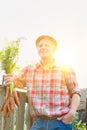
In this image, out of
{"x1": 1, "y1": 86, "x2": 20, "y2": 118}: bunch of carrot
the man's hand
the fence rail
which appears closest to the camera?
the man's hand

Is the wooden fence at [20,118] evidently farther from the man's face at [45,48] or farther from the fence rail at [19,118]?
the man's face at [45,48]

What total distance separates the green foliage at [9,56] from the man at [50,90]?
0.40 ft

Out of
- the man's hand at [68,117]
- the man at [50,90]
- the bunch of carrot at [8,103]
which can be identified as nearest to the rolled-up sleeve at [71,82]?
the man at [50,90]

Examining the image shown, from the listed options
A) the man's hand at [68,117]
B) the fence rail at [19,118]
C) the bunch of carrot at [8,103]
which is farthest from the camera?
the fence rail at [19,118]

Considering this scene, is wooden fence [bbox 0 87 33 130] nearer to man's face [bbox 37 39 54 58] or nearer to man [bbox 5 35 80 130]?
man [bbox 5 35 80 130]

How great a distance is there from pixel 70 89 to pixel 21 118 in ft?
2.38

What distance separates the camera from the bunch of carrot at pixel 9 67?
13.9ft

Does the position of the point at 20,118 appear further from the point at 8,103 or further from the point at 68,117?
the point at 68,117

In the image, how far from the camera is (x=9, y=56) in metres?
4.39

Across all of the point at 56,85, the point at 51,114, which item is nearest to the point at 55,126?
the point at 51,114

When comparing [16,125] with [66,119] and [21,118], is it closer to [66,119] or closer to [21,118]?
[21,118]

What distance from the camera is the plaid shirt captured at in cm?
415

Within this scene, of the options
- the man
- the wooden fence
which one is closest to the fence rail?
the wooden fence

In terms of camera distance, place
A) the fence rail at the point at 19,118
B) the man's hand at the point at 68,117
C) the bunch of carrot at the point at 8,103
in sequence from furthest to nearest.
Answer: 1. the fence rail at the point at 19,118
2. the bunch of carrot at the point at 8,103
3. the man's hand at the point at 68,117
